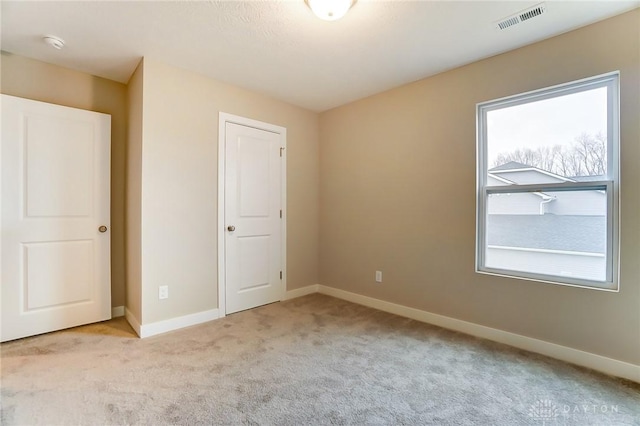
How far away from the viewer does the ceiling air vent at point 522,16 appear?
75.7 inches

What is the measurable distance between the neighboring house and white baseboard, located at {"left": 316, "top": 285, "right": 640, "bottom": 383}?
561 millimetres

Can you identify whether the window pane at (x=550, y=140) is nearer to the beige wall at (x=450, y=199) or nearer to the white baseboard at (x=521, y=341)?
the beige wall at (x=450, y=199)

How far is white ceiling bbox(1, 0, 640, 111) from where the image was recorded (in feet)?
6.31

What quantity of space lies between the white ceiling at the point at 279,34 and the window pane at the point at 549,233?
1.28m

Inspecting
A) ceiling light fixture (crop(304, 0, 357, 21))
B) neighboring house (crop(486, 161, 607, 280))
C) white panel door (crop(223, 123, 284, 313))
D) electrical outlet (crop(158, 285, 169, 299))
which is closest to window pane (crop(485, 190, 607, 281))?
neighboring house (crop(486, 161, 607, 280))

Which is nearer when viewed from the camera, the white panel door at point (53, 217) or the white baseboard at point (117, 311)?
the white panel door at point (53, 217)

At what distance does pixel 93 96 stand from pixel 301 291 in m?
3.17

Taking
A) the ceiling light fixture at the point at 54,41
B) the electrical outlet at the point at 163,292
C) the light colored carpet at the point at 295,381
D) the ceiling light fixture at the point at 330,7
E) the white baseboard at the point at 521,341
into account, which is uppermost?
the ceiling light fixture at the point at 54,41

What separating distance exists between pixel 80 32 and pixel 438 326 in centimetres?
394

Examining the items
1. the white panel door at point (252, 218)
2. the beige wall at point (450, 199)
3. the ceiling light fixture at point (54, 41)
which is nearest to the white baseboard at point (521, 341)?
the beige wall at point (450, 199)

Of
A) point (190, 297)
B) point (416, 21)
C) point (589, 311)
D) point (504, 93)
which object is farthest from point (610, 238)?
point (190, 297)

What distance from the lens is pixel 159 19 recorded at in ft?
6.72

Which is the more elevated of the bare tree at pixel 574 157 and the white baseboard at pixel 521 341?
the bare tree at pixel 574 157

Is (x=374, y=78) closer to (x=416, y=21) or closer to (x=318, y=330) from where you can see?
(x=416, y=21)
